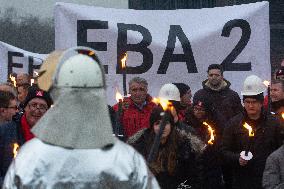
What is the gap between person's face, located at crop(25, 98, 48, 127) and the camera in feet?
16.5

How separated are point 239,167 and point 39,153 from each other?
3.53 metres

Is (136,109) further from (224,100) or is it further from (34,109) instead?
(34,109)

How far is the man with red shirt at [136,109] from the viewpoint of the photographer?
6852 mm

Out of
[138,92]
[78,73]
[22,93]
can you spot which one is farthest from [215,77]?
[78,73]

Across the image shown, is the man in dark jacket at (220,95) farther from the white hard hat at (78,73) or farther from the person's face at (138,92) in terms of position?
the white hard hat at (78,73)

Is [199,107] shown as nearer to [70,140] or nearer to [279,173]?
[279,173]

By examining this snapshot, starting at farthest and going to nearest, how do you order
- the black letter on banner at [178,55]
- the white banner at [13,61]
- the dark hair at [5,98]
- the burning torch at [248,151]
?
the white banner at [13,61] < the black letter on banner at [178,55] < the burning torch at [248,151] < the dark hair at [5,98]

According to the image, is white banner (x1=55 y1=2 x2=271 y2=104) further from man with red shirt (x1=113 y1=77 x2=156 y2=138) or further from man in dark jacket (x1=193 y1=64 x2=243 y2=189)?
man with red shirt (x1=113 y1=77 x2=156 y2=138)

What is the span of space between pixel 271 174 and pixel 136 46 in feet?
11.4

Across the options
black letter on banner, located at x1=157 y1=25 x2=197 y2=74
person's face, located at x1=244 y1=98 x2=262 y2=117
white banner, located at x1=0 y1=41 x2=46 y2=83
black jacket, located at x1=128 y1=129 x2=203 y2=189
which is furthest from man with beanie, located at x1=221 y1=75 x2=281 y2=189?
white banner, located at x1=0 y1=41 x2=46 y2=83

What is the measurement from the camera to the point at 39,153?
8.65ft

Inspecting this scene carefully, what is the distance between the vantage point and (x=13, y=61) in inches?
395

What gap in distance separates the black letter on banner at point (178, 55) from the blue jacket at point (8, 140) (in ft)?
11.6

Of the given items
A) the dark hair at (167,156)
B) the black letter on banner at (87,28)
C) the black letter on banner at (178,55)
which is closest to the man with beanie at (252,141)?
the dark hair at (167,156)
